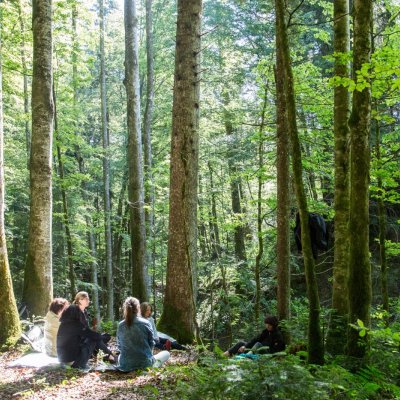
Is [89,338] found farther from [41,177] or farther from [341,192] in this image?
[341,192]

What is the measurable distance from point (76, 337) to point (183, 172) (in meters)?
3.40

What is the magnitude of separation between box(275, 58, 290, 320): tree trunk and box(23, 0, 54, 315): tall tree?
4.46m

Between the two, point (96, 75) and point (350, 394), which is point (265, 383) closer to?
point (350, 394)

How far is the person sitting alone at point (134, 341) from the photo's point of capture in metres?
6.12

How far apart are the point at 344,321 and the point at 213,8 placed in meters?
15.7

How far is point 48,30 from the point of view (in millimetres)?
8539

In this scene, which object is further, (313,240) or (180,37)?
(180,37)

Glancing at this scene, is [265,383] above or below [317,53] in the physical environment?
below

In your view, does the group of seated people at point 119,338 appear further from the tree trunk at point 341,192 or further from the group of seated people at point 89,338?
the tree trunk at point 341,192

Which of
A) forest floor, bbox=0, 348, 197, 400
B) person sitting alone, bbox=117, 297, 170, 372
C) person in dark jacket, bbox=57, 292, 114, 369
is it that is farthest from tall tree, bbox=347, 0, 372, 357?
person in dark jacket, bbox=57, 292, 114, 369

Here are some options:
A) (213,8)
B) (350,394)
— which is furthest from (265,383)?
(213,8)

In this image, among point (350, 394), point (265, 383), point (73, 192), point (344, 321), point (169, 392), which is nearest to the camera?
point (265, 383)

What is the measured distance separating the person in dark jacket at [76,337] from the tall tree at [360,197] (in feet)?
13.4

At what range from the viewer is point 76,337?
21.3 ft
